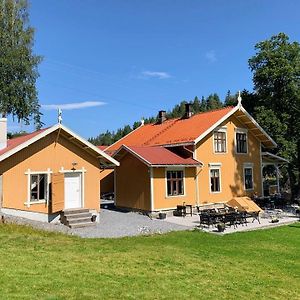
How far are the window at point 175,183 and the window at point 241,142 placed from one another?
601 cm

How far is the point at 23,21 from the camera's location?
3011cm

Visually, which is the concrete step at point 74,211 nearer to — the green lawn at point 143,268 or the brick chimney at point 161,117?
the green lawn at point 143,268

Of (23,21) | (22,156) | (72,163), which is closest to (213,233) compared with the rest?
(72,163)

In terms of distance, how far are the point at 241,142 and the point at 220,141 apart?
233cm

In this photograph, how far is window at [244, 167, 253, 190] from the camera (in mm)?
27250

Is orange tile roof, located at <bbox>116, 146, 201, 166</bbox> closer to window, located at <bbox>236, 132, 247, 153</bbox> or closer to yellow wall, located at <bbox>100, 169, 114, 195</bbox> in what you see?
window, located at <bbox>236, 132, 247, 153</bbox>

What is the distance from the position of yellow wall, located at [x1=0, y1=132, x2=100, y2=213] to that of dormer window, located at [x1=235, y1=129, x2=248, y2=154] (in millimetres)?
11607

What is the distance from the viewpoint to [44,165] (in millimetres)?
17953

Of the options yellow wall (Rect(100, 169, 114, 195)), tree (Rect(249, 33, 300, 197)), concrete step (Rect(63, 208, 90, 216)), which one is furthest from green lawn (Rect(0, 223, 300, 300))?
yellow wall (Rect(100, 169, 114, 195))

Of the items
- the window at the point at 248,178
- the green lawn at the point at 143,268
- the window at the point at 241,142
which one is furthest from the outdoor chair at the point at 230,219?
the window at the point at 241,142

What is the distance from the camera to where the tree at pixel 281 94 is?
94.1ft

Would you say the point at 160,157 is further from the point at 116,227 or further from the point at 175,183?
the point at 116,227

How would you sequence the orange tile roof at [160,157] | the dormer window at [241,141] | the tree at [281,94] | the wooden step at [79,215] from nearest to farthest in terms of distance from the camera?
the wooden step at [79,215]
the orange tile roof at [160,157]
the dormer window at [241,141]
the tree at [281,94]

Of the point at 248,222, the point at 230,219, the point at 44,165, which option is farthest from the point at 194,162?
the point at 44,165
